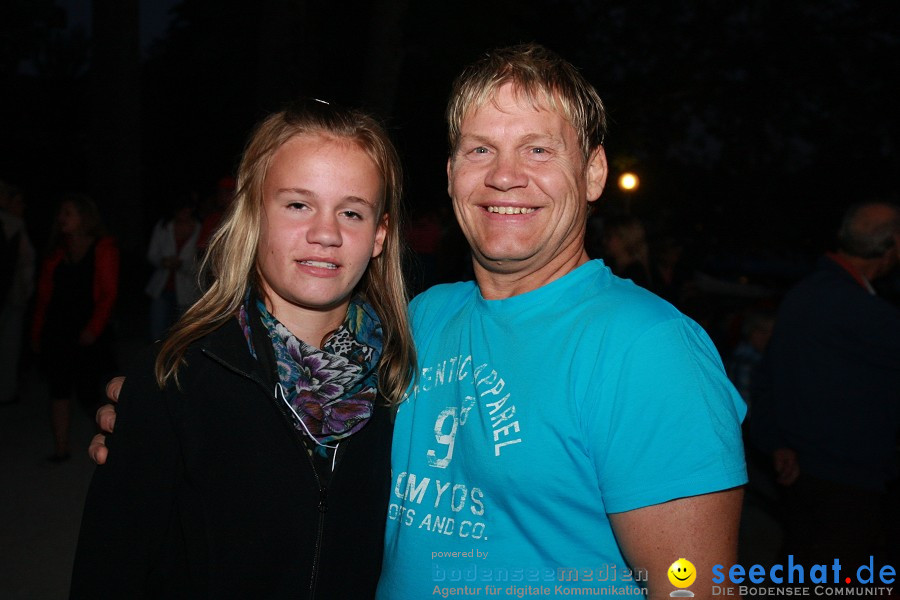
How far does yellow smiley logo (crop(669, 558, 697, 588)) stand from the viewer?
152 centimetres

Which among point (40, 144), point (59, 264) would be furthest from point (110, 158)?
point (40, 144)

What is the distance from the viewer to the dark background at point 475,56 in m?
13.1

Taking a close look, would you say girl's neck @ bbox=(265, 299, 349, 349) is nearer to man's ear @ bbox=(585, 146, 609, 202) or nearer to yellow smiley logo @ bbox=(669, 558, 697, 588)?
man's ear @ bbox=(585, 146, 609, 202)

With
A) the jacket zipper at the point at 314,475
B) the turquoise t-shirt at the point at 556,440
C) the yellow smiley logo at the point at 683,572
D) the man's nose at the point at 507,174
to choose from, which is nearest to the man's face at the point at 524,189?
the man's nose at the point at 507,174

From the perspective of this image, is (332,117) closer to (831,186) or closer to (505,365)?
(505,365)

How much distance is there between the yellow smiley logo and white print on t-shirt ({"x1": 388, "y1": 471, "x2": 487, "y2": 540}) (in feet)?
1.47

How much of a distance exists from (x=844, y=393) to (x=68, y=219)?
17.9 feet

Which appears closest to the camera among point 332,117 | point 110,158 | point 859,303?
point 332,117

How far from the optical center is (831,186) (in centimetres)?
2077

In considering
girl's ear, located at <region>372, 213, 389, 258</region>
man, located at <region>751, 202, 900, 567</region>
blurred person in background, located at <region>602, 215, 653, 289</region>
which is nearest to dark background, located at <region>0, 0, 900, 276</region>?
blurred person in background, located at <region>602, 215, 653, 289</region>

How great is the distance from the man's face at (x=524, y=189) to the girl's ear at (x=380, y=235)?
434 mm

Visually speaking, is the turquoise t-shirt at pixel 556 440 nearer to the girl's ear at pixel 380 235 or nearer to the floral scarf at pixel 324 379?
the floral scarf at pixel 324 379

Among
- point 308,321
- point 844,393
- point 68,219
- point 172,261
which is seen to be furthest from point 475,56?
point 308,321

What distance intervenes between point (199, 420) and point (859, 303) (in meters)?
3.20
